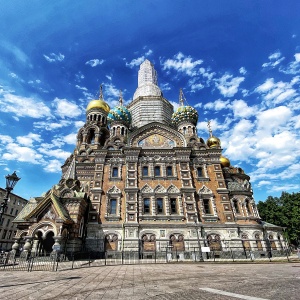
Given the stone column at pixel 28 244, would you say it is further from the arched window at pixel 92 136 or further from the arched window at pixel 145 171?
the arched window at pixel 92 136

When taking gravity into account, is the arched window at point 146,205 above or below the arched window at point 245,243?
above

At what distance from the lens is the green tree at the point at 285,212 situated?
34094 millimetres

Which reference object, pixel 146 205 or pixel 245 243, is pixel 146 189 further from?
pixel 245 243

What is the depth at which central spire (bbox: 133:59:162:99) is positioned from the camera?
4103 centimetres

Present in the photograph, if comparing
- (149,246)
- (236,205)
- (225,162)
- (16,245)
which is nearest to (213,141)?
(225,162)

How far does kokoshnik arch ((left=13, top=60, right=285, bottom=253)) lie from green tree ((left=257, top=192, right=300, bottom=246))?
14875 millimetres

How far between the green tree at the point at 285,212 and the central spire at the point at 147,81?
30.7 metres

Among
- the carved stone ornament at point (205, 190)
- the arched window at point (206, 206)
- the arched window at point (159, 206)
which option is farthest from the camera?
the carved stone ornament at point (205, 190)

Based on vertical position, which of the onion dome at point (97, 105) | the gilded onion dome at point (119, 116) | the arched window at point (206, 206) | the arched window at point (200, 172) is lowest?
the arched window at point (206, 206)

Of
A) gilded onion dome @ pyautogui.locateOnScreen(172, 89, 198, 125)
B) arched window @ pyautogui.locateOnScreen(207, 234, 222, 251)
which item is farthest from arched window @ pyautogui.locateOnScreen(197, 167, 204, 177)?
gilded onion dome @ pyautogui.locateOnScreen(172, 89, 198, 125)

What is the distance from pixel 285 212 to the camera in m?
36.0

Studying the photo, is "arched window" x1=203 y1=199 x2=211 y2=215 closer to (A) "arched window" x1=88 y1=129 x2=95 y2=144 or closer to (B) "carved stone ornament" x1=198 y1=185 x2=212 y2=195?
(B) "carved stone ornament" x1=198 y1=185 x2=212 y2=195

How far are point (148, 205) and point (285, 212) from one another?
2853cm

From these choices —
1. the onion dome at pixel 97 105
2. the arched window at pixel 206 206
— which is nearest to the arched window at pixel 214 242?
the arched window at pixel 206 206
